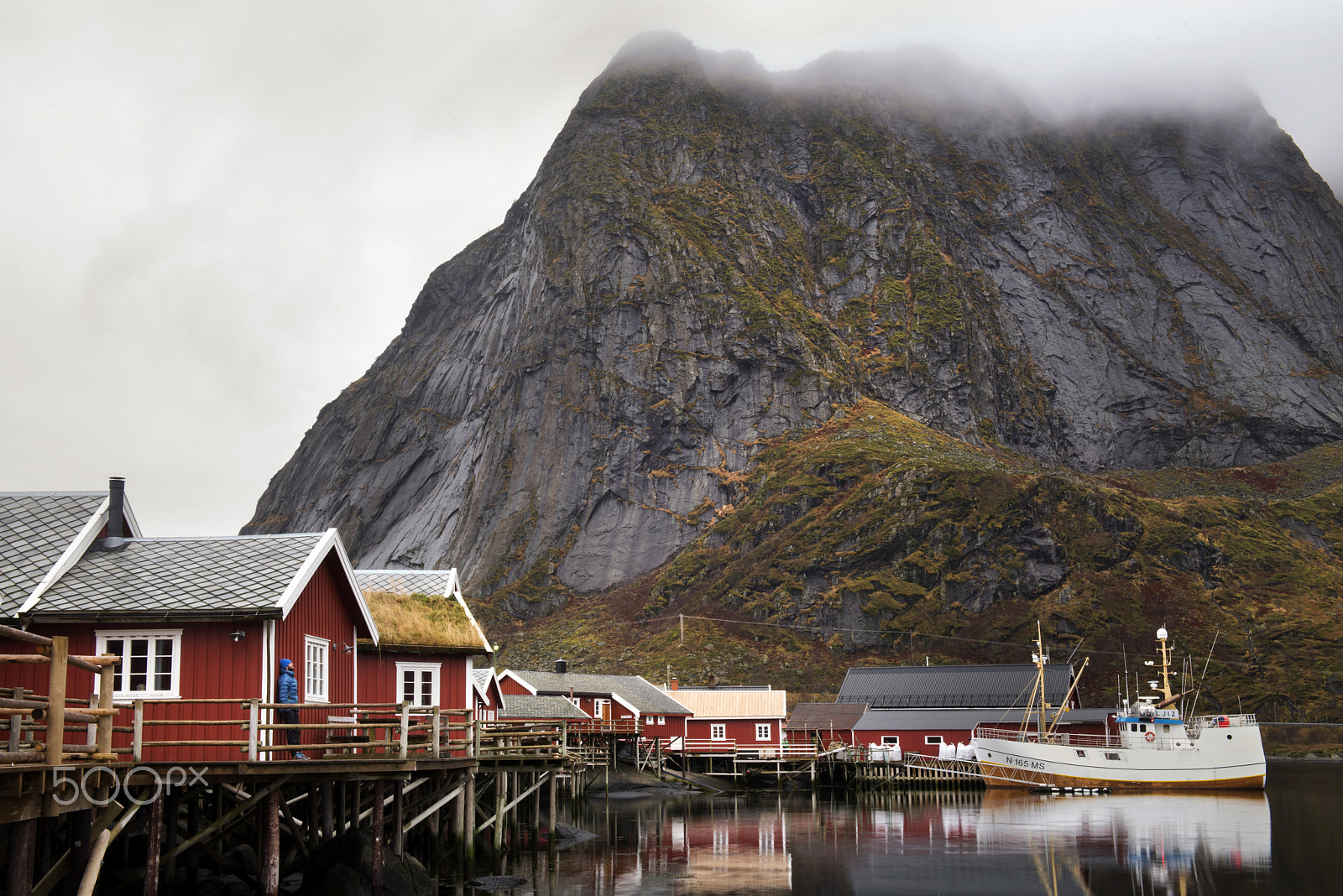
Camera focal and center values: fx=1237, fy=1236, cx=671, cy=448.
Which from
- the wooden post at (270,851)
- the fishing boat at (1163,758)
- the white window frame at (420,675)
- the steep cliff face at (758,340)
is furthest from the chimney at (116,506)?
the steep cliff face at (758,340)

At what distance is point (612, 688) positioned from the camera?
246 feet

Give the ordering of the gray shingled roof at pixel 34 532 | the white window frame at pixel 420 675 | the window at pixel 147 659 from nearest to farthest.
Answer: the window at pixel 147 659 < the gray shingled roof at pixel 34 532 < the white window frame at pixel 420 675

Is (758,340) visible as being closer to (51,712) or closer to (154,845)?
(154,845)

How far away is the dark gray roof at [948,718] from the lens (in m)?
79.5

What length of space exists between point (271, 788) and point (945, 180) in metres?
186

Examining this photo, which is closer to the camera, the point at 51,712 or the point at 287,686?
the point at 51,712

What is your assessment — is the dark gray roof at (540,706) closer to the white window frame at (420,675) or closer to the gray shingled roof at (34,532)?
the white window frame at (420,675)

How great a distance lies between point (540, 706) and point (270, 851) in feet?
134

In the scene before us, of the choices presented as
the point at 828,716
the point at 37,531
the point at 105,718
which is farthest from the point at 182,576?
the point at 828,716

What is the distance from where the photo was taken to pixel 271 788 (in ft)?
76.6

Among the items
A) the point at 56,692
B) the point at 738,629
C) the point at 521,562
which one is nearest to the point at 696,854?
the point at 56,692

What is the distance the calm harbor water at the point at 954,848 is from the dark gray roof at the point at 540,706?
5.68 meters

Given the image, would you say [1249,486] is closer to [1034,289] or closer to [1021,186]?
[1034,289]

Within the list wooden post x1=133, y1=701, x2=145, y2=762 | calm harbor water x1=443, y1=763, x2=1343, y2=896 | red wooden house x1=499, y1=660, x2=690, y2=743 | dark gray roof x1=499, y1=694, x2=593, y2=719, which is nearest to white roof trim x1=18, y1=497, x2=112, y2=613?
wooden post x1=133, y1=701, x2=145, y2=762
